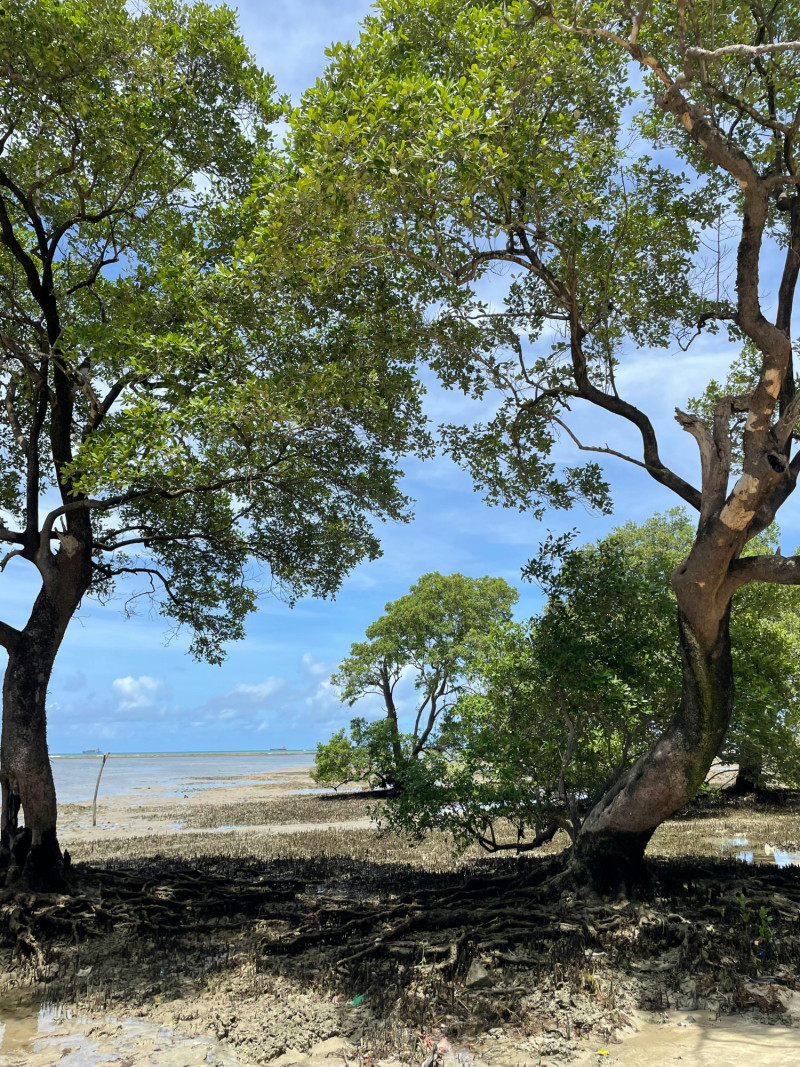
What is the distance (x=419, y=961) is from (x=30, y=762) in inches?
293

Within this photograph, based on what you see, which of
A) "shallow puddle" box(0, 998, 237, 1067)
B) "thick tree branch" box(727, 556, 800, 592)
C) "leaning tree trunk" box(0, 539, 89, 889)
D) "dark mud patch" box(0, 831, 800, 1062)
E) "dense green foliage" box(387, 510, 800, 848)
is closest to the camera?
"shallow puddle" box(0, 998, 237, 1067)

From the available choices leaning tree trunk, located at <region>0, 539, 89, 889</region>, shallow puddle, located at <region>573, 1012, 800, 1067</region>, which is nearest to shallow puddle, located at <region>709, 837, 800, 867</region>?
shallow puddle, located at <region>573, 1012, 800, 1067</region>

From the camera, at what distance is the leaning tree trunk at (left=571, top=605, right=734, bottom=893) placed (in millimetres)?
9117

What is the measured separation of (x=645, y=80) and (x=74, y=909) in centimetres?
1585

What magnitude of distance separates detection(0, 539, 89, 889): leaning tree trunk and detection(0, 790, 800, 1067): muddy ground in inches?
27.3

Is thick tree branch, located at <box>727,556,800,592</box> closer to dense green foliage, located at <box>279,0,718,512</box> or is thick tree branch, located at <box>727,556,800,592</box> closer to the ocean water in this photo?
dense green foliage, located at <box>279,0,718,512</box>

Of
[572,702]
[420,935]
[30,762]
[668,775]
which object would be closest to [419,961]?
[420,935]

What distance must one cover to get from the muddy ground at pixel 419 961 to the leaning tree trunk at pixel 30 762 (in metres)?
0.69

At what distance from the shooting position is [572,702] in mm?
11195

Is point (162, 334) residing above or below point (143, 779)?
above

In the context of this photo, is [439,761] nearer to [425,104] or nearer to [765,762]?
[425,104]

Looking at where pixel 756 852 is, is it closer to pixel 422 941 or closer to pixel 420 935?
pixel 420 935

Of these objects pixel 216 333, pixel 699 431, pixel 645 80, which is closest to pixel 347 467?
pixel 216 333

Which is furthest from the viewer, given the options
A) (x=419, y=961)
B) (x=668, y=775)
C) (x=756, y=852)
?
(x=756, y=852)
